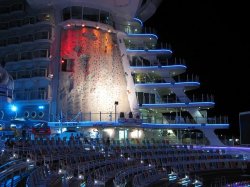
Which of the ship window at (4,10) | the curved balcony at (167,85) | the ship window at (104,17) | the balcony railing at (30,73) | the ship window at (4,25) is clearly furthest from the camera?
the ship window at (4,10)

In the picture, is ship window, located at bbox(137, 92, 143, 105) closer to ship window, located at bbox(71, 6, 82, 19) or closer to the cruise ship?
the cruise ship

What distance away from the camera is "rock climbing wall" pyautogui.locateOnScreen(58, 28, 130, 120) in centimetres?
4856

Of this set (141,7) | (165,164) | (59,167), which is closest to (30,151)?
(59,167)

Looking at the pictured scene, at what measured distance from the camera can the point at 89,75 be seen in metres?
49.6

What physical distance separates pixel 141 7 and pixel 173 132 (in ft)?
68.5

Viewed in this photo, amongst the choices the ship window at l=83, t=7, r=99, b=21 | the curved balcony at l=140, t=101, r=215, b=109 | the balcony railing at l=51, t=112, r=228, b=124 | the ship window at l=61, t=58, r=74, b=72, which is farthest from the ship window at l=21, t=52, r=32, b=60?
the curved balcony at l=140, t=101, r=215, b=109

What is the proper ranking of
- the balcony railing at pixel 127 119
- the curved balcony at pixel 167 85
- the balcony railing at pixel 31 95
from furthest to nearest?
the curved balcony at pixel 167 85, the balcony railing at pixel 31 95, the balcony railing at pixel 127 119

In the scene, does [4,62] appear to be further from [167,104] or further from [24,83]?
[167,104]

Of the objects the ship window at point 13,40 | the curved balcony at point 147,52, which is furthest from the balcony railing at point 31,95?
the curved balcony at point 147,52

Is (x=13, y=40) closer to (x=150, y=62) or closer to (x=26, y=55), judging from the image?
(x=26, y=55)

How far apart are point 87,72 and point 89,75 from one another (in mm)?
464

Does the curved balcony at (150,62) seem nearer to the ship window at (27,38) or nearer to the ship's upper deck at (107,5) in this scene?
the ship's upper deck at (107,5)

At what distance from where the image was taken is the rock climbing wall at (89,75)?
4856cm

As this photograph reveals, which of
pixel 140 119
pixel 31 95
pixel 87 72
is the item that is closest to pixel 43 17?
pixel 87 72
